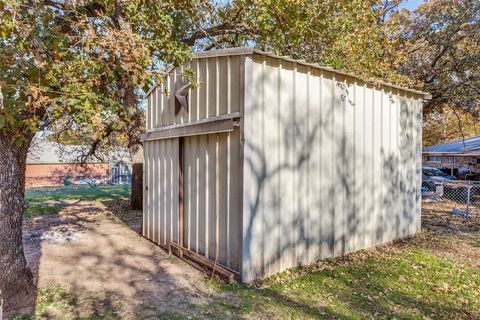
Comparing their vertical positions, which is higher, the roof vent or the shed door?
the roof vent

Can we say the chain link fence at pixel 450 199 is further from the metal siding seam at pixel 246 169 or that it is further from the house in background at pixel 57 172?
the house in background at pixel 57 172

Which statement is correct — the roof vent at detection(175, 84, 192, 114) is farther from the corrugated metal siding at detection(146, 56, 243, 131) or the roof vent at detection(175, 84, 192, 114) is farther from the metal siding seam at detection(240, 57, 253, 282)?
the metal siding seam at detection(240, 57, 253, 282)

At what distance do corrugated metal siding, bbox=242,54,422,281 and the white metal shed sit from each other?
0.02 meters

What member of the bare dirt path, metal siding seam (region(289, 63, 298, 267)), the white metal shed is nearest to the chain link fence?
the white metal shed

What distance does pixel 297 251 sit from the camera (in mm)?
5539

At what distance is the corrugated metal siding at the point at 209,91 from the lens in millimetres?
5027

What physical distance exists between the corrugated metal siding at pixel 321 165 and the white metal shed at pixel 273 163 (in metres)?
0.02

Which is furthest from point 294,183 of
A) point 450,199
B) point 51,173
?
point 51,173

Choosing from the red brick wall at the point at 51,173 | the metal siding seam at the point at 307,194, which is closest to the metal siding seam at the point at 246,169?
the metal siding seam at the point at 307,194

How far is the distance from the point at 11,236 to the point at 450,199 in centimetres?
1463

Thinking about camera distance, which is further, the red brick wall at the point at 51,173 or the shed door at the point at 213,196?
the red brick wall at the point at 51,173

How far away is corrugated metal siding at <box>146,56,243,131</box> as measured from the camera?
16.5ft

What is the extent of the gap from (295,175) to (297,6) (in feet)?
14.1

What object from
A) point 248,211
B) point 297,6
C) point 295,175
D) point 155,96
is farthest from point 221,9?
point 248,211
